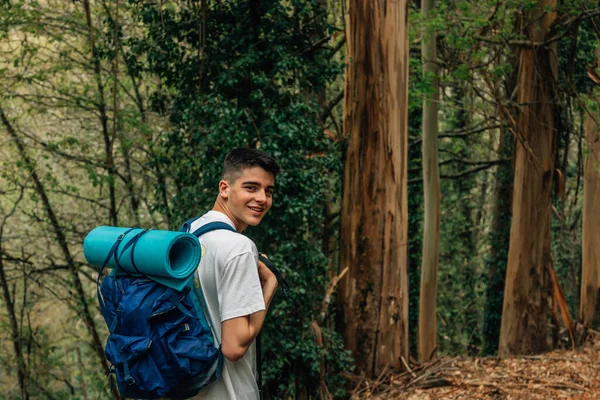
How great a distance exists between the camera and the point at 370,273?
346 inches

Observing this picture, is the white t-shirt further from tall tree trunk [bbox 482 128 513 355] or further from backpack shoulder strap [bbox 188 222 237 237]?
tall tree trunk [bbox 482 128 513 355]

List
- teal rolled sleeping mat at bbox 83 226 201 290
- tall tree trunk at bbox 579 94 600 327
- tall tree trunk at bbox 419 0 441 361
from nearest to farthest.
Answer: teal rolled sleeping mat at bbox 83 226 201 290 < tall tree trunk at bbox 579 94 600 327 < tall tree trunk at bbox 419 0 441 361

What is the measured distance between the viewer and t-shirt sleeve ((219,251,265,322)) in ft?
8.97

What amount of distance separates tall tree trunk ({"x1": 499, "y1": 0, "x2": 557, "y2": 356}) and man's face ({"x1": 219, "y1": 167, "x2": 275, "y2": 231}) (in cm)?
946

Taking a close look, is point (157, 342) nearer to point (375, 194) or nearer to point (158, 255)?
point (158, 255)

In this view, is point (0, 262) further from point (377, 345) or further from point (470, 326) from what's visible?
point (470, 326)

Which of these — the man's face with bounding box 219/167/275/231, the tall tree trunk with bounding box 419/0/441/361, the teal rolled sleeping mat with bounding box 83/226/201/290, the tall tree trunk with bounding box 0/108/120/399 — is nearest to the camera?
the teal rolled sleeping mat with bounding box 83/226/201/290

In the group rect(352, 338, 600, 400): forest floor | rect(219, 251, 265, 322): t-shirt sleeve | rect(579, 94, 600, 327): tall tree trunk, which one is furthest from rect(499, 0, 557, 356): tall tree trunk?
rect(219, 251, 265, 322): t-shirt sleeve

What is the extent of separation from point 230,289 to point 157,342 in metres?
0.33

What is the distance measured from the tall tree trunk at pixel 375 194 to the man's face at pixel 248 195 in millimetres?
5737

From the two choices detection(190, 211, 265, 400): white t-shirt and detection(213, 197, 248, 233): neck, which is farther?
detection(213, 197, 248, 233): neck

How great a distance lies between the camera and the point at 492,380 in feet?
24.0

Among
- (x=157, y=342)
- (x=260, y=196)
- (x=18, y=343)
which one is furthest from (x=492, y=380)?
(x=18, y=343)

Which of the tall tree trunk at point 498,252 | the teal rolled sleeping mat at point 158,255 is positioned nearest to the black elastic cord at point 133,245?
the teal rolled sleeping mat at point 158,255
